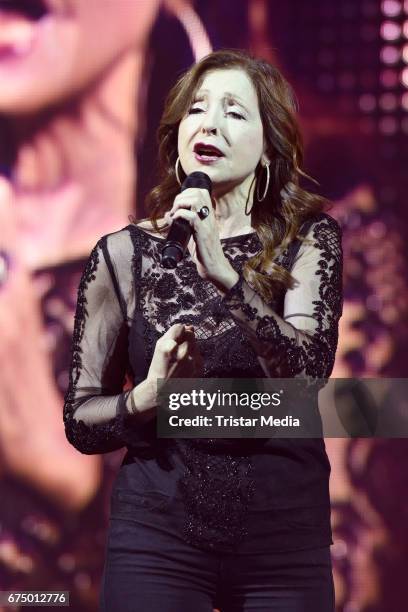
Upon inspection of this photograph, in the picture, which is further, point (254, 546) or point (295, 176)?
point (295, 176)

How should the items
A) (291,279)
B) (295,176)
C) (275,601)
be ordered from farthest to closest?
(295,176), (291,279), (275,601)

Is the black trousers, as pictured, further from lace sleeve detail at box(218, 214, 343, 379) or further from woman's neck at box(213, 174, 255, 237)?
woman's neck at box(213, 174, 255, 237)

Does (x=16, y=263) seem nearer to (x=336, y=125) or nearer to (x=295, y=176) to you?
(x=336, y=125)

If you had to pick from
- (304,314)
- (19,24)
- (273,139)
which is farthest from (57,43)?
(304,314)

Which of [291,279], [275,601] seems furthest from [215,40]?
[275,601]

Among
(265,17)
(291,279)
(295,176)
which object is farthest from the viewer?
(265,17)

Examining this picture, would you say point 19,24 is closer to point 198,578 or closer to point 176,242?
point 176,242

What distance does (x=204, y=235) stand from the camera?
3.82 feet

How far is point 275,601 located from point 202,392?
0.96 ft

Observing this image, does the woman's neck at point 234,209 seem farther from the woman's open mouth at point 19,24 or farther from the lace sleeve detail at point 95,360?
the woman's open mouth at point 19,24

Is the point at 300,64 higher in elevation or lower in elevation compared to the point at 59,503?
higher

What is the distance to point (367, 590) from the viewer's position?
228cm

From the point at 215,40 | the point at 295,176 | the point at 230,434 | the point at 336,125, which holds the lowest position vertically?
the point at 230,434

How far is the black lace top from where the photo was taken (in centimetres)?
122
